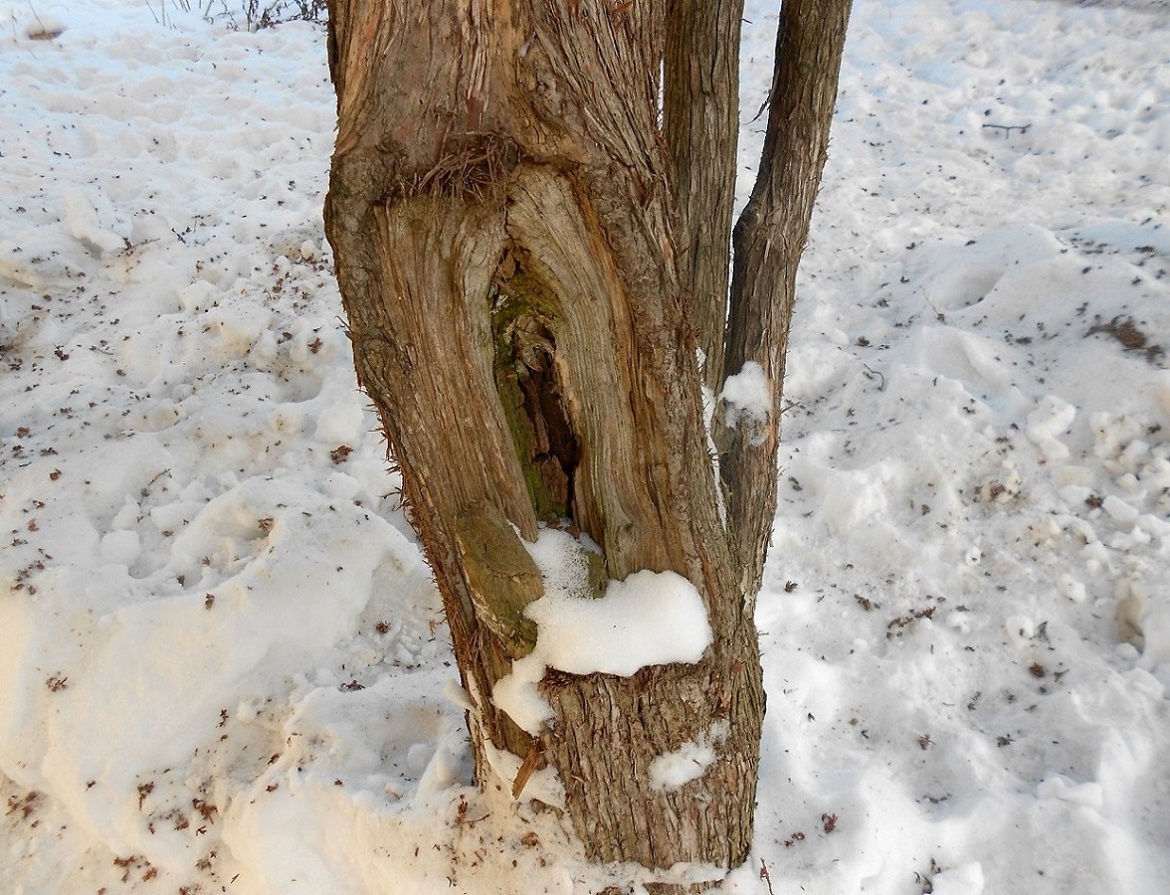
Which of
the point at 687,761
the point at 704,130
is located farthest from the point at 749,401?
the point at 687,761

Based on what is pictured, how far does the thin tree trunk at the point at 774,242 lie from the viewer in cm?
172

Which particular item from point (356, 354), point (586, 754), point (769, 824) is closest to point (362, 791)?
point (586, 754)

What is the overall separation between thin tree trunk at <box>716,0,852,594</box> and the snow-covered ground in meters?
0.85

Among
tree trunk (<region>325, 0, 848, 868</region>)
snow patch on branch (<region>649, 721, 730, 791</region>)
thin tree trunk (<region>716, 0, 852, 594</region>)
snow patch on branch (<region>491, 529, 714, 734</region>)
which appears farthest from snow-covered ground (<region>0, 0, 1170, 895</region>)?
thin tree trunk (<region>716, 0, 852, 594</region>)

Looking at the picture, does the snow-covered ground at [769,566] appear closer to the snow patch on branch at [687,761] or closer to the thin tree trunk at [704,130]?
the snow patch on branch at [687,761]

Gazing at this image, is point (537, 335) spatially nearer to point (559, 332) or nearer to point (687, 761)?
point (559, 332)

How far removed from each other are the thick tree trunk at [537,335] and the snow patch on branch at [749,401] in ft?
1.17

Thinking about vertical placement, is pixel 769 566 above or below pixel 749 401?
below

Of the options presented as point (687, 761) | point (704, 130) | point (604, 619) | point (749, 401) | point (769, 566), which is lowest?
point (769, 566)

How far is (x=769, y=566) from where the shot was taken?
113 inches

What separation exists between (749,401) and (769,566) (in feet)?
3.91

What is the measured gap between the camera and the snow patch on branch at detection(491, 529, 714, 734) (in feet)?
4.86

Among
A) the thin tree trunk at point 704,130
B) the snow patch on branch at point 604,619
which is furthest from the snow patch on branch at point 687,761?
the thin tree trunk at point 704,130

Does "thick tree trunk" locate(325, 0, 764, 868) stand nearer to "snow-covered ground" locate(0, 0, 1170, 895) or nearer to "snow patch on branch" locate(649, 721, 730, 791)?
"snow patch on branch" locate(649, 721, 730, 791)
